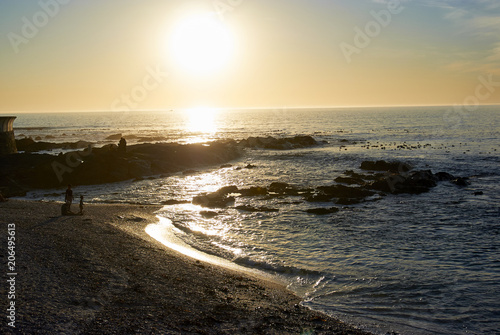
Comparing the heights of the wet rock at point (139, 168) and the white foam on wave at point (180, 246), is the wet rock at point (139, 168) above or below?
above

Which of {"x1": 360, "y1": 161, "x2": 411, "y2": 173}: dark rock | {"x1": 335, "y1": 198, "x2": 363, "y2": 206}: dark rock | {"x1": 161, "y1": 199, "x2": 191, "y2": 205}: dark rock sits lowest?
{"x1": 161, "y1": 199, "x2": 191, "y2": 205}: dark rock

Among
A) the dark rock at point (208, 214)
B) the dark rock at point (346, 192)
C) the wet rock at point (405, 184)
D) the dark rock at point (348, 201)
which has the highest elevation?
the wet rock at point (405, 184)

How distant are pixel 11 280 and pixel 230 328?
259 inches

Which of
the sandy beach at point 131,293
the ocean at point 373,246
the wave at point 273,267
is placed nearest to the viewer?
the sandy beach at point 131,293

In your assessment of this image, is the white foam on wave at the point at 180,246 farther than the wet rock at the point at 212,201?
No

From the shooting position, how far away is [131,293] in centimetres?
1078

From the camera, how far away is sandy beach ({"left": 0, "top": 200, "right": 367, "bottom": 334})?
349 inches

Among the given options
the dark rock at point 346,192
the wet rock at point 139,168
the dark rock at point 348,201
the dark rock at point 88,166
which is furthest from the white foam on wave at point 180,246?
the wet rock at point 139,168

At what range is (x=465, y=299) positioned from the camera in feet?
39.3

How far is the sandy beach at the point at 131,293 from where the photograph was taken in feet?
29.1

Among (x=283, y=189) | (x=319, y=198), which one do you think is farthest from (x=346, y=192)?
(x=283, y=189)

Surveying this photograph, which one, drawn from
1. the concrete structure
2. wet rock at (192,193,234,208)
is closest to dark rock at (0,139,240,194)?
the concrete structure

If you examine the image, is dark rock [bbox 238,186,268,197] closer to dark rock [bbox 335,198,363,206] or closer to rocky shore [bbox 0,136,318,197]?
dark rock [bbox 335,198,363,206]

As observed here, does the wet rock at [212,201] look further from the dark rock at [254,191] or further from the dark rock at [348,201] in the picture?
the dark rock at [348,201]
